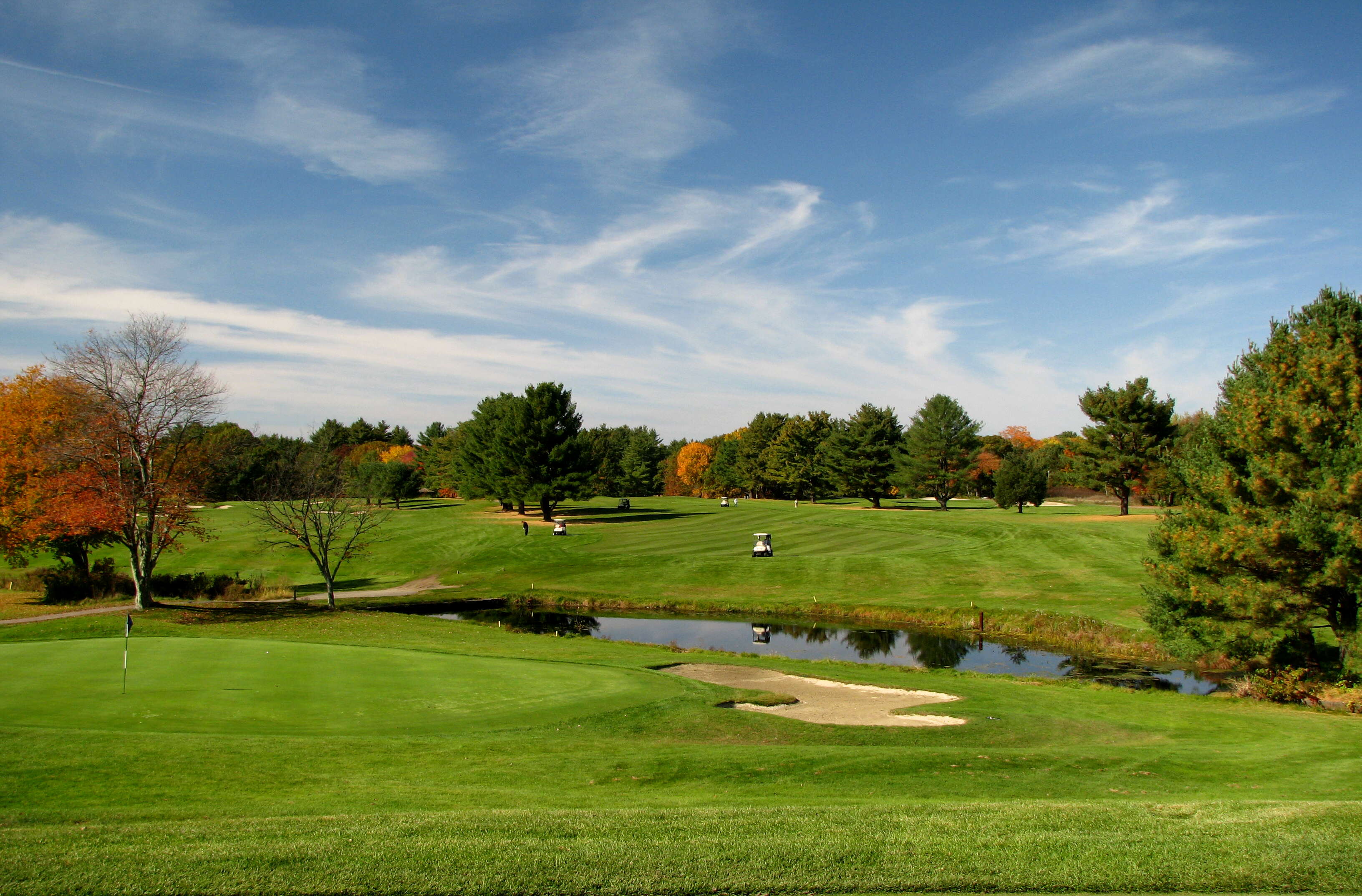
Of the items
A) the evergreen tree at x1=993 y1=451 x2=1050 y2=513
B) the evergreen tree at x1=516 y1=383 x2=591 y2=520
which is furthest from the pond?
the evergreen tree at x1=993 y1=451 x2=1050 y2=513

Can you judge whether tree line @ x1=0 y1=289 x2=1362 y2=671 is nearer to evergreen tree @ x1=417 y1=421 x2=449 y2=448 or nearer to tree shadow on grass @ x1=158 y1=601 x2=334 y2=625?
tree shadow on grass @ x1=158 y1=601 x2=334 y2=625

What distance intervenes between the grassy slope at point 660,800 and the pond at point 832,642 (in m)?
10.1

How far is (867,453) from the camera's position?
3602 inches

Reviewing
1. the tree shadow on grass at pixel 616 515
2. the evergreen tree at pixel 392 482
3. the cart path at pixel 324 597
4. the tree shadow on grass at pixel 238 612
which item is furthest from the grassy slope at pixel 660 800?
the evergreen tree at pixel 392 482

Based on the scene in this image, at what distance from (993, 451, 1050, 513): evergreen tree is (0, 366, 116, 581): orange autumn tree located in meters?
65.9

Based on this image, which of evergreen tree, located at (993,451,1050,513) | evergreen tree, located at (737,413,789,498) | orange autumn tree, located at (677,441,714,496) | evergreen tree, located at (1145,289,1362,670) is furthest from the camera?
orange autumn tree, located at (677,441,714,496)

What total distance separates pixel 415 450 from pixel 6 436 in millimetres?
114709

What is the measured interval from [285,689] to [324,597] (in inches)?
1196

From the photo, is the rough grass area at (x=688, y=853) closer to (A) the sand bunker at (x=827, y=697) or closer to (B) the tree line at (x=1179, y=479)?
(A) the sand bunker at (x=827, y=697)

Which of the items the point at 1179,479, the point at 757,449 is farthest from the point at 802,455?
the point at 1179,479

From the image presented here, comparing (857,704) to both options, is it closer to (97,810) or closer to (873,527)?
(97,810)

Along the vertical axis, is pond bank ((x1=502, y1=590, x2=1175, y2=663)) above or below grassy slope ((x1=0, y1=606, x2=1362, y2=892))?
below

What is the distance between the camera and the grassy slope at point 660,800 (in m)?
6.70

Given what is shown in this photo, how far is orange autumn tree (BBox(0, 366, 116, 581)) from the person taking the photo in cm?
3009
